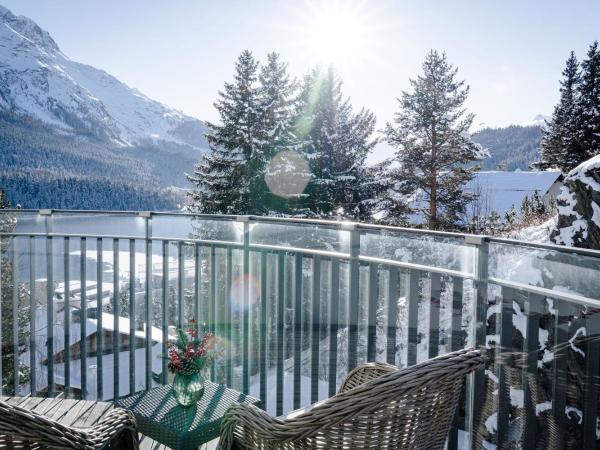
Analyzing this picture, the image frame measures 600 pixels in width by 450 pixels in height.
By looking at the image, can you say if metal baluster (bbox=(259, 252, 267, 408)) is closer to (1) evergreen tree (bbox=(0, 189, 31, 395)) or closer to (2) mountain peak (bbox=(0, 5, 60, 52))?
(1) evergreen tree (bbox=(0, 189, 31, 395))

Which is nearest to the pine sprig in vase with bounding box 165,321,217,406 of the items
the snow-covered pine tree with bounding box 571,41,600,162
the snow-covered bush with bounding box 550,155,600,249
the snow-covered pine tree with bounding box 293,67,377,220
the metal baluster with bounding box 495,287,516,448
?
the metal baluster with bounding box 495,287,516,448

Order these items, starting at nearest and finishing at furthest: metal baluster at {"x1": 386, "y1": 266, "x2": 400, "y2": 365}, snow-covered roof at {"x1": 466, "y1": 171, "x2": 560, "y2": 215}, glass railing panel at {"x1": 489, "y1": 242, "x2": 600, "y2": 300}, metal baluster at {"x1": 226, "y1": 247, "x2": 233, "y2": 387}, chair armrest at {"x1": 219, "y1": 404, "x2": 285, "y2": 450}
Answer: chair armrest at {"x1": 219, "y1": 404, "x2": 285, "y2": 450} → glass railing panel at {"x1": 489, "y1": 242, "x2": 600, "y2": 300} → metal baluster at {"x1": 386, "y1": 266, "x2": 400, "y2": 365} → metal baluster at {"x1": 226, "y1": 247, "x2": 233, "y2": 387} → snow-covered roof at {"x1": 466, "y1": 171, "x2": 560, "y2": 215}

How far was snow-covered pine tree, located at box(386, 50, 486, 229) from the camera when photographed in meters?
18.0

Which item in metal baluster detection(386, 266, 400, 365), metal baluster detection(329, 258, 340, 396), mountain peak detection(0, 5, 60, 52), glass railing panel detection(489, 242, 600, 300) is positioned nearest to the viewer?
glass railing panel detection(489, 242, 600, 300)

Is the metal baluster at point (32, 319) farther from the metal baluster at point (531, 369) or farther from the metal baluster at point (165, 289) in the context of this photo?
the metal baluster at point (531, 369)

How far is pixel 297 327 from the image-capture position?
254 cm

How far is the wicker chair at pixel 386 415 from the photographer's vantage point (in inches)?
41.8

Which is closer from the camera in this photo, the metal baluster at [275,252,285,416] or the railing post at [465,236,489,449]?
the railing post at [465,236,489,449]

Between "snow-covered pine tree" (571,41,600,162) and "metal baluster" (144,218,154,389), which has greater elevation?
"snow-covered pine tree" (571,41,600,162)

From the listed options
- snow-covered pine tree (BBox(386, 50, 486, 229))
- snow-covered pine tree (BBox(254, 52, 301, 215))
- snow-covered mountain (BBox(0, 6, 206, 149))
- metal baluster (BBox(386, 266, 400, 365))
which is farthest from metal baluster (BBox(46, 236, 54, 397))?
snow-covered mountain (BBox(0, 6, 206, 149))

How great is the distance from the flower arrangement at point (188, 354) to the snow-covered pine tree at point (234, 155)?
Result: 15516mm

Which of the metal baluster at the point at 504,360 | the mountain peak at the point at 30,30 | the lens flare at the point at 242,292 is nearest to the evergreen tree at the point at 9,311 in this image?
the lens flare at the point at 242,292

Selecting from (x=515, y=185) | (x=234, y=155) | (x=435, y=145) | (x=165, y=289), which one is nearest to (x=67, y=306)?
(x=165, y=289)

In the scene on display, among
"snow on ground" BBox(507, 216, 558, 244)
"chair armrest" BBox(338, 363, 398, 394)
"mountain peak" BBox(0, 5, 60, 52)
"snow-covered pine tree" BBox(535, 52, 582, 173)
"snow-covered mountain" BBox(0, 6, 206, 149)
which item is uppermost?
"mountain peak" BBox(0, 5, 60, 52)
